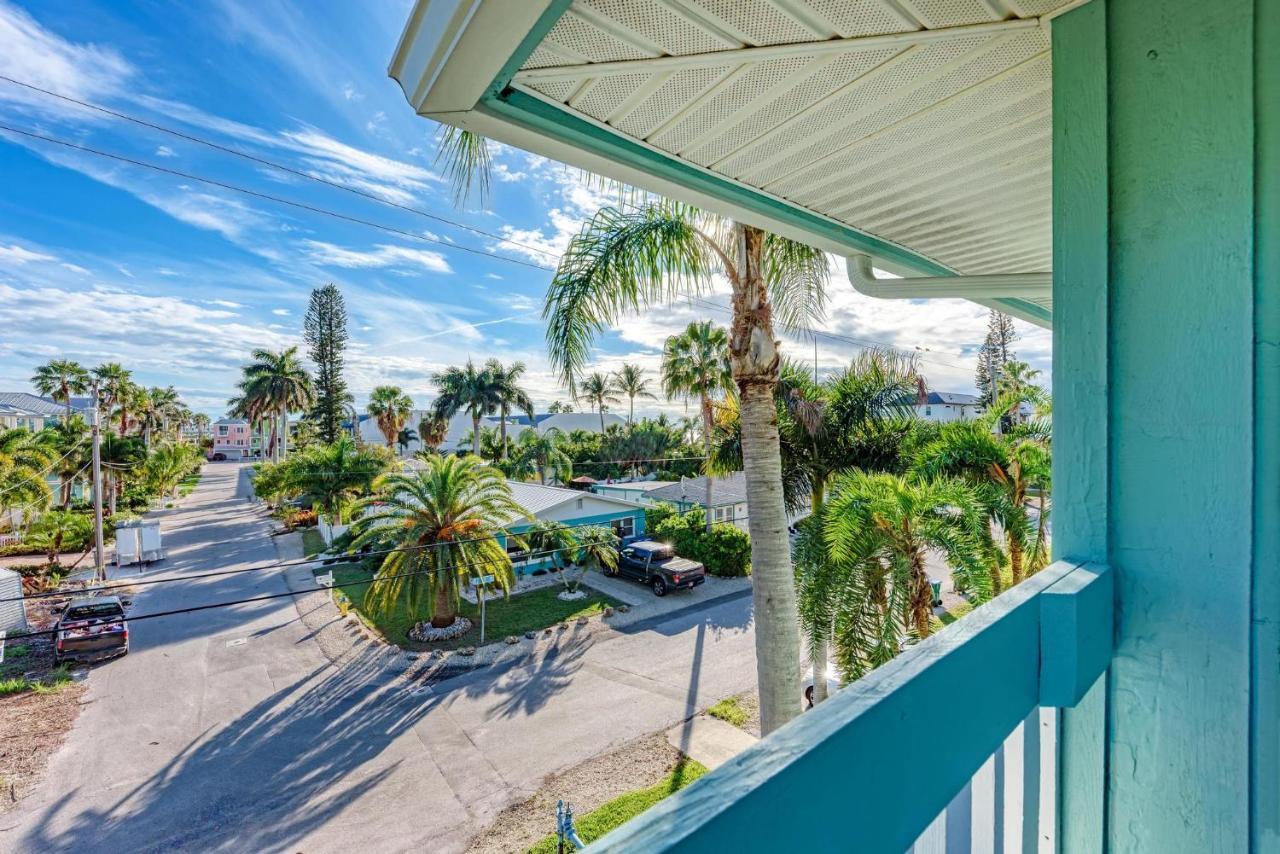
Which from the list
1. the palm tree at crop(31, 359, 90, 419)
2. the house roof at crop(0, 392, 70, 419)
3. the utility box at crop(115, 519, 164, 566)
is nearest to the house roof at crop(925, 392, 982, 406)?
the utility box at crop(115, 519, 164, 566)

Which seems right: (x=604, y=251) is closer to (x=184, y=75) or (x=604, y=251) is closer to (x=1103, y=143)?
(x=1103, y=143)

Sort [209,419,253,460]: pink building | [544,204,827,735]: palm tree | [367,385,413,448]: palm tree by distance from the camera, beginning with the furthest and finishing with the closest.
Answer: [209,419,253,460]: pink building, [367,385,413,448]: palm tree, [544,204,827,735]: palm tree

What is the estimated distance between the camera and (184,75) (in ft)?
Result: 31.0

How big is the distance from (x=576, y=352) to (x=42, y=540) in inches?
828

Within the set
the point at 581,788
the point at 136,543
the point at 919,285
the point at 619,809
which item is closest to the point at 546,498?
the point at 581,788

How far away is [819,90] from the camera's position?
1524 millimetres

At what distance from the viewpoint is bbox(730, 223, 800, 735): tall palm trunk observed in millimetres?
5500

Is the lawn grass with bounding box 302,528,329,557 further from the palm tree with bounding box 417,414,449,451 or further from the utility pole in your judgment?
the palm tree with bounding box 417,414,449,451

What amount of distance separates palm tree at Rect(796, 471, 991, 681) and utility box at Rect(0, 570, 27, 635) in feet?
54.2

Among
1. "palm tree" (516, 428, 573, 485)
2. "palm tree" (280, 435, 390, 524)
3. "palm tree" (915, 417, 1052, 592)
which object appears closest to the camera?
"palm tree" (915, 417, 1052, 592)

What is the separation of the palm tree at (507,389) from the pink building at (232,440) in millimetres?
65102

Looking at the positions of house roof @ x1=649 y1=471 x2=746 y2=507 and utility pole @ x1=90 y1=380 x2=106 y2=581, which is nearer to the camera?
utility pole @ x1=90 y1=380 x2=106 y2=581

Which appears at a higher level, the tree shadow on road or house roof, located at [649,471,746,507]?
house roof, located at [649,471,746,507]

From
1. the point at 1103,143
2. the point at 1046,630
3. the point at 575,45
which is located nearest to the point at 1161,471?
the point at 1046,630
